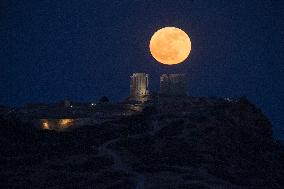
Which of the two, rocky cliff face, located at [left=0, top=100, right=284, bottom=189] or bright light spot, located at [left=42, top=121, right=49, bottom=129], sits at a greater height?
bright light spot, located at [left=42, top=121, right=49, bottom=129]

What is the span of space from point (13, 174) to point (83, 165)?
1052cm

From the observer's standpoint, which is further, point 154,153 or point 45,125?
point 45,125

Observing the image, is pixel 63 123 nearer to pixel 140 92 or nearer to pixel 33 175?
pixel 33 175

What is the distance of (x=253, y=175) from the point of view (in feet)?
215

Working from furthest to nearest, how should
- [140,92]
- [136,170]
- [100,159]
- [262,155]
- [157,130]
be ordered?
[140,92], [157,130], [262,155], [100,159], [136,170]

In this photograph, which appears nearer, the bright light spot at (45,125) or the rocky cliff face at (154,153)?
the rocky cliff face at (154,153)

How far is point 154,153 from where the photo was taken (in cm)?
6700

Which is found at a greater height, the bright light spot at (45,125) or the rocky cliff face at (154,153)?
the bright light spot at (45,125)

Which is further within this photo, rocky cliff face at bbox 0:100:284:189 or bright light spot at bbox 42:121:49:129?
bright light spot at bbox 42:121:49:129

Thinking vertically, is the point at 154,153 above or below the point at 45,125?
below

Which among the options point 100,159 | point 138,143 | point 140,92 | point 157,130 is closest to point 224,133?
point 157,130

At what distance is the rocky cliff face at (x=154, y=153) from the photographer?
51.2 meters

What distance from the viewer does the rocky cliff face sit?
168ft

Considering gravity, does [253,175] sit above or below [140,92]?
below
